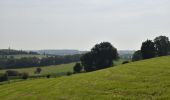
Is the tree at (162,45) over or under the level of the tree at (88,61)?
over

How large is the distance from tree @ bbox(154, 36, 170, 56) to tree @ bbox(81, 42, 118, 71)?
20.4m

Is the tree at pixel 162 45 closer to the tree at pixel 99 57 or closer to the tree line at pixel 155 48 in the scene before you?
the tree line at pixel 155 48

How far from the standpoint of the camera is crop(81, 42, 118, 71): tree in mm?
153375

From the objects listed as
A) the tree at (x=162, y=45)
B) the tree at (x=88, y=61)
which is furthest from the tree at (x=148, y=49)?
the tree at (x=88, y=61)

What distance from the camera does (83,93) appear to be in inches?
1487

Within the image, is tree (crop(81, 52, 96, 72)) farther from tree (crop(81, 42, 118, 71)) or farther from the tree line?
the tree line

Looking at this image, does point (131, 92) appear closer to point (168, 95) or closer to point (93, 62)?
point (168, 95)

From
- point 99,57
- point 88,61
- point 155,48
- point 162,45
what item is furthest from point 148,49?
point 88,61

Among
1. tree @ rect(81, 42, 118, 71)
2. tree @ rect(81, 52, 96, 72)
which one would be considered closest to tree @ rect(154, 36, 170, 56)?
tree @ rect(81, 42, 118, 71)

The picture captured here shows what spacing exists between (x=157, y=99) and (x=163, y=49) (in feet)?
418

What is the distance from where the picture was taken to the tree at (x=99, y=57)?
153 m

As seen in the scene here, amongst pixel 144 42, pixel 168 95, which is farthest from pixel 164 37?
pixel 168 95

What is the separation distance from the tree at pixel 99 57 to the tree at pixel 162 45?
20447 mm

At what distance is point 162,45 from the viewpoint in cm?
15212
